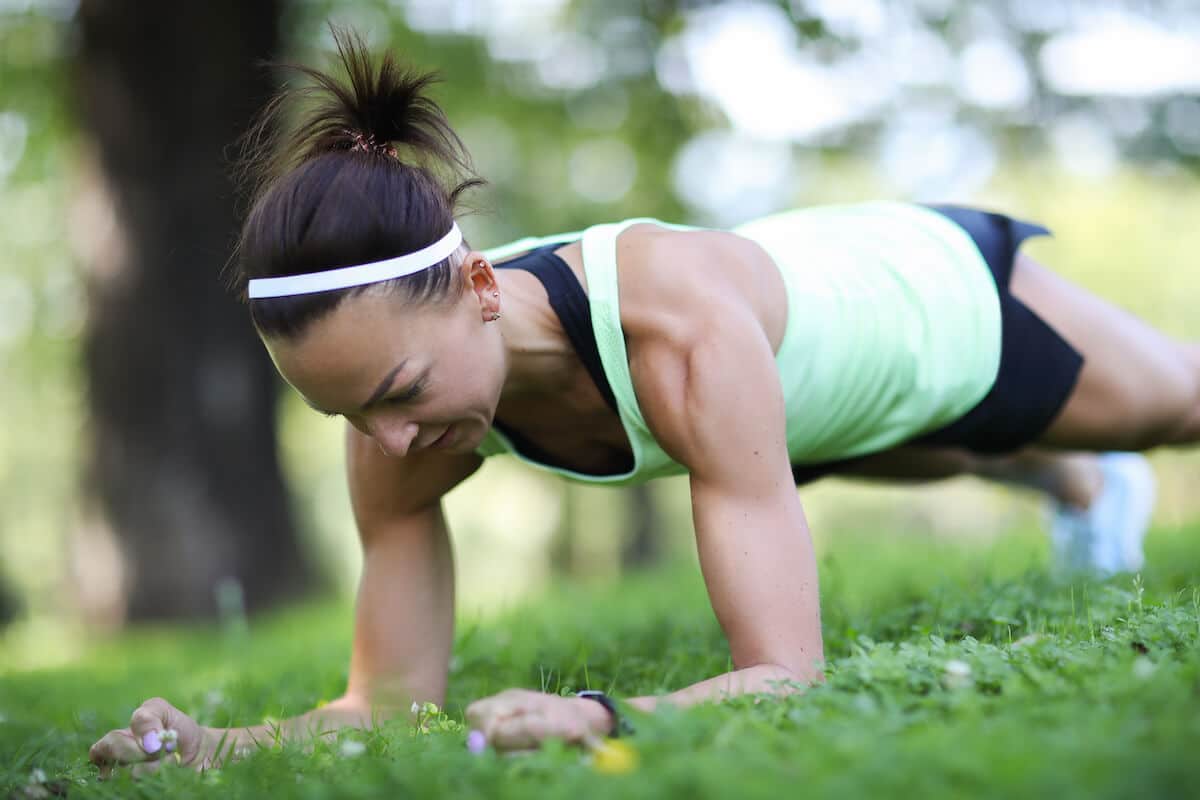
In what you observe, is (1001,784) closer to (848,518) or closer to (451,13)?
(451,13)

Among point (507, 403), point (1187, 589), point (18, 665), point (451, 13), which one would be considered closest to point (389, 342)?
point (507, 403)

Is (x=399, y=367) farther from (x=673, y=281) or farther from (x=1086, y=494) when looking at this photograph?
(x=1086, y=494)

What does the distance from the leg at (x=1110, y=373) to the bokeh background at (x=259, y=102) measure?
6.76 ft

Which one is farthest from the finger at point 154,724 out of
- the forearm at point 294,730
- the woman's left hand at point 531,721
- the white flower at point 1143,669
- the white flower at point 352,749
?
the white flower at point 1143,669

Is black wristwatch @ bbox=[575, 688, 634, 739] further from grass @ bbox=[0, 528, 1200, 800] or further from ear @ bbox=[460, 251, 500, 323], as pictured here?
ear @ bbox=[460, 251, 500, 323]

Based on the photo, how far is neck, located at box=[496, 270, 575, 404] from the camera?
2.95m

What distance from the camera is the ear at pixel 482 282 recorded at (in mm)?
2734

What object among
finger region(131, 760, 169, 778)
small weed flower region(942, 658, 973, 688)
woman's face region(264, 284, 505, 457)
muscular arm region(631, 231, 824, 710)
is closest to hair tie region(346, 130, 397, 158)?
woman's face region(264, 284, 505, 457)

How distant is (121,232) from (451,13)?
4906mm

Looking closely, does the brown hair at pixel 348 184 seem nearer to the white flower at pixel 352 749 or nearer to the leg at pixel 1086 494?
the white flower at pixel 352 749

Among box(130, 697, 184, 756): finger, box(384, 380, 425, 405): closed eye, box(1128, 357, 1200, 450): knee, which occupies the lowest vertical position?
box(130, 697, 184, 756): finger

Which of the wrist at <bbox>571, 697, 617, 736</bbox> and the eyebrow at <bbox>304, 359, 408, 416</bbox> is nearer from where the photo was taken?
the wrist at <bbox>571, 697, 617, 736</bbox>

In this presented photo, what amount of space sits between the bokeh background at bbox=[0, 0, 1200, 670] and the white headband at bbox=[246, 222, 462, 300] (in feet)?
7.26

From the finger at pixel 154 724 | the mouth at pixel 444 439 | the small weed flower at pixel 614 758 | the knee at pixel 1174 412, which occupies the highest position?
the mouth at pixel 444 439
